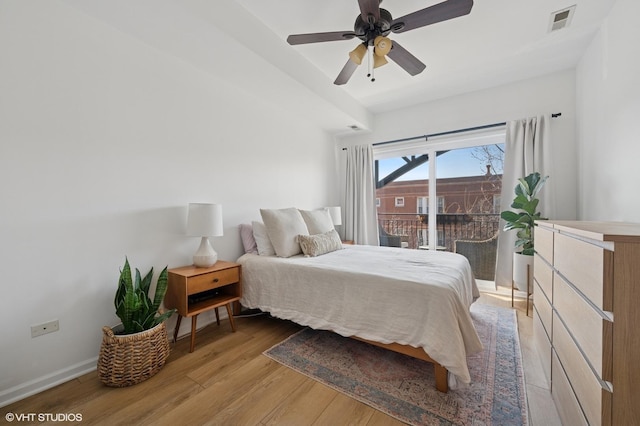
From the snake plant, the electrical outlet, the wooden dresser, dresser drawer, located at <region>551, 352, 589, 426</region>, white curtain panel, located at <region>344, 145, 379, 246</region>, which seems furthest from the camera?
white curtain panel, located at <region>344, 145, 379, 246</region>

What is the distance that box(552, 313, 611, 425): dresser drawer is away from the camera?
0.94 metres

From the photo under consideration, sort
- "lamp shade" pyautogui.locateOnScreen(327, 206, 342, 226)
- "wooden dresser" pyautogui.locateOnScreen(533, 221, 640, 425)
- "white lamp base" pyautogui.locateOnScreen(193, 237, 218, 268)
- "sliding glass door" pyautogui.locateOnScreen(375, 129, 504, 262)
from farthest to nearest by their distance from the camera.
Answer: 1. "lamp shade" pyautogui.locateOnScreen(327, 206, 342, 226)
2. "sliding glass door" pyautogui.locateOnScreen(375, 129, 504, 262)
3. "white lamp base" pyautogui.locateOnScreen(193, 237, 218, 268)
4. "wooden dresser" pyautogui.locateOnScreen(533, 221, 640, 425)

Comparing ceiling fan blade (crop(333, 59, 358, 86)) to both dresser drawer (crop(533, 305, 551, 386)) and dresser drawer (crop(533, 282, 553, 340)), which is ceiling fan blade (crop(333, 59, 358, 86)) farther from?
dresser drawer (crop(533, 305, 551, 386))

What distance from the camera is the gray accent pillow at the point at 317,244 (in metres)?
2.67

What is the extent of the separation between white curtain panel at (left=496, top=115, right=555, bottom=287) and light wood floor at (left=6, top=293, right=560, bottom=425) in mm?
1524

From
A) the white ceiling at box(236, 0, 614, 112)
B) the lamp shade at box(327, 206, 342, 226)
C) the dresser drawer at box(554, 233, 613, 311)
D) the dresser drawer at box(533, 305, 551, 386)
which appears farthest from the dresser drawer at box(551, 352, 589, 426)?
the lamp shade at box(327, 206, 342, 226)

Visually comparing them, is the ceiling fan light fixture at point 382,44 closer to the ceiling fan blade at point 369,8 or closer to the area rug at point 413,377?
the ceiling fan blade at point 369,8

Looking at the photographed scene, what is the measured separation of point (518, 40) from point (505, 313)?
2.72 m

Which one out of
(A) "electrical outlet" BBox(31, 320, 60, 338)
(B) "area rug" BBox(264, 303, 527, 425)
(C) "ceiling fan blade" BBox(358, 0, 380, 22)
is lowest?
(B) "area rug" BBox(264, 303, 527, 425)

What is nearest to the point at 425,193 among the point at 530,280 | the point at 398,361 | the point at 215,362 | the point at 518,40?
the point at 530,280

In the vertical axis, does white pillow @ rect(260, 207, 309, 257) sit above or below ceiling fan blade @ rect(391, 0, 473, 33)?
below

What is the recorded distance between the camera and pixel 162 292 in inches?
77.5

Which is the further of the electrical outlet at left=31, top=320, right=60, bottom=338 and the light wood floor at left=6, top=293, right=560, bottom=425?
the electrical outlet at left=31, top=320, right=60, bottom=338

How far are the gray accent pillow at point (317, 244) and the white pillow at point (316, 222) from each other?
18cm
